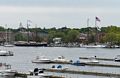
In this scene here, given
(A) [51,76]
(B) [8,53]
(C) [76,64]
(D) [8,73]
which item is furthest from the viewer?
(B) [8,53]

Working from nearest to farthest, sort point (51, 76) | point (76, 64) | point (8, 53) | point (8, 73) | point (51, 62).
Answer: point (51, 76)
point (8, 73)
point (76, 64)
point (51, 62)
point (8, 53)

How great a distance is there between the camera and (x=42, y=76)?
204 feet

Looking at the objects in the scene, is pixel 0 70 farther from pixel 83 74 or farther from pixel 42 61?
pixel 42 61

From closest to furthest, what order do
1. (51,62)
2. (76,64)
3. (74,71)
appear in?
(74,71)
(76,64)
(51,62)

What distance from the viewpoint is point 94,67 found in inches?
3462

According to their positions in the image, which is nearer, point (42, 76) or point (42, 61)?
point (42, 76)

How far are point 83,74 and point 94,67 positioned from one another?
60.7ft

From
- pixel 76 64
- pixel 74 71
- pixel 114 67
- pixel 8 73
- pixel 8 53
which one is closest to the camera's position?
pixel 8 73

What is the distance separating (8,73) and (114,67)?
24.0m

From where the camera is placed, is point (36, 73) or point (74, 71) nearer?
point (36, 73)

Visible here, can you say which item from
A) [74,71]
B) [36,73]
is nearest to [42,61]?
[74,71]

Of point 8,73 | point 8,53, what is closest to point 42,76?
point 8,73

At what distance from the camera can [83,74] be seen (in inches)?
2741

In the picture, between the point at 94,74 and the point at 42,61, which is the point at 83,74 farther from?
the point at 42,61
